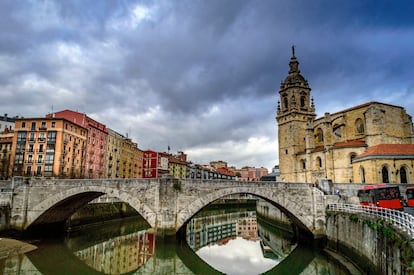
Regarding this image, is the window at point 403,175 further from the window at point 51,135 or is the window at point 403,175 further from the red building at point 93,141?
the red building at point 93,141

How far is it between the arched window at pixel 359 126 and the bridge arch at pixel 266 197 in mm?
22475

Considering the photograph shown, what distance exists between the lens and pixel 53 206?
76.5 ft

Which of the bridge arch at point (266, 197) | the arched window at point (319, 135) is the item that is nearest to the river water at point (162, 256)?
the bridge arch at point (266, 197)

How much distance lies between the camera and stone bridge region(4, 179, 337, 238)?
21.3 metres

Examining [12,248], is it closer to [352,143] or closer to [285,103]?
[352,143]

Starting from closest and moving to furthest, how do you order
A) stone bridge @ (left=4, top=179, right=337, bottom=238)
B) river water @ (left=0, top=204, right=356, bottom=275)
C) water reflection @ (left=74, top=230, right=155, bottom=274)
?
river water @ (left=0, top=204, right=356, bottom=275), water reflection @ (left=74, top=230, right=155, bottom=274), stone bridge @ (left=4, top=179, right=337, bottom=238)

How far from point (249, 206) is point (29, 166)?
4684 centimetres

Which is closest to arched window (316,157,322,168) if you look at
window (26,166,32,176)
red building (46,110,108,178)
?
red building (46,110,108,178)

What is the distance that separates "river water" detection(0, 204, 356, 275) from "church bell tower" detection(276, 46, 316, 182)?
55.6ft

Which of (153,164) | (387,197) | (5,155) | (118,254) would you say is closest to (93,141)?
(5,155)

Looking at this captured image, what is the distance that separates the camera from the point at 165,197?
21.3 metres

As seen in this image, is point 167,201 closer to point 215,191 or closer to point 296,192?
point 215,191

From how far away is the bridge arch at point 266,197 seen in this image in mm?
21375

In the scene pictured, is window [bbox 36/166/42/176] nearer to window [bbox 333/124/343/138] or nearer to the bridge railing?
the bridge railing
